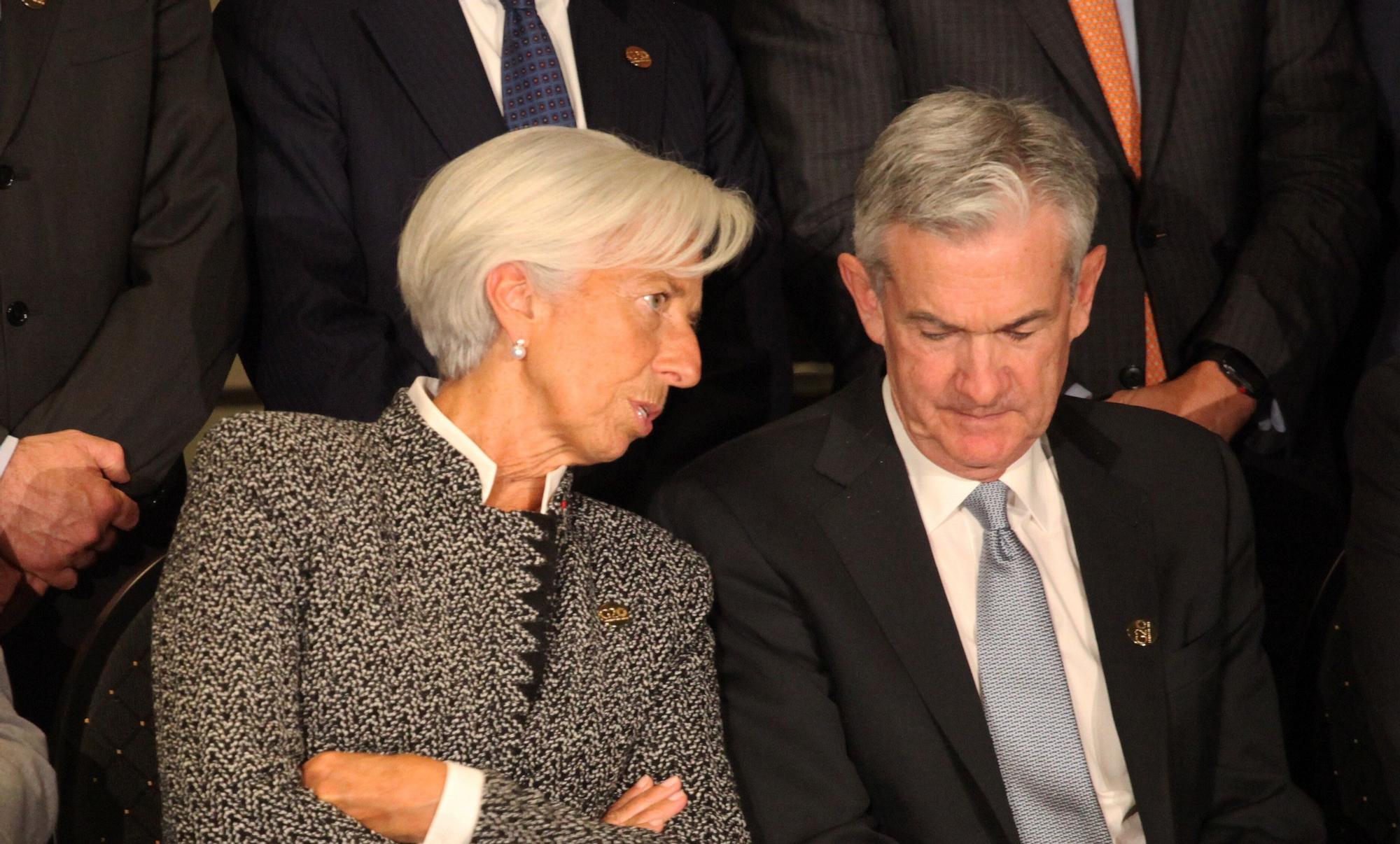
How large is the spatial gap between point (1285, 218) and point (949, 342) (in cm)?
94

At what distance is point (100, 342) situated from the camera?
8.85 ft

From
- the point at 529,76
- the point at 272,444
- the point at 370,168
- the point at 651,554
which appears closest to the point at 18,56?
the point at 370,168

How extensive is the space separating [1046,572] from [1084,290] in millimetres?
425

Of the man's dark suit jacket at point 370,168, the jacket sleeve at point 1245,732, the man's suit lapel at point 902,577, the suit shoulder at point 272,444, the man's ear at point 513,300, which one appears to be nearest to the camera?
the suit shoulder at point 272,444

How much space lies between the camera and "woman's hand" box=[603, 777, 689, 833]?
2.26 metres

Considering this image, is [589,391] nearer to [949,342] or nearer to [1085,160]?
[949,342]

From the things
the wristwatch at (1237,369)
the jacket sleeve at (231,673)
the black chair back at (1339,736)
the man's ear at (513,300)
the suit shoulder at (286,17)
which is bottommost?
the black chair back at (1339,736)

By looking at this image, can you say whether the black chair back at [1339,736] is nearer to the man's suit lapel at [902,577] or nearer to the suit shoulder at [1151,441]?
the suit shoulder at [1151,441]

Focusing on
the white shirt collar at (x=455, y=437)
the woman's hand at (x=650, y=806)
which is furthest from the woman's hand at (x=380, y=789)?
the white shirt collar at (x=455, y=437)

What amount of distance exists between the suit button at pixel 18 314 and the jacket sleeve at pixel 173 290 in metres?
0.11

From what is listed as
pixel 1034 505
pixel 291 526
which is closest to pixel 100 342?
pixel 291 526

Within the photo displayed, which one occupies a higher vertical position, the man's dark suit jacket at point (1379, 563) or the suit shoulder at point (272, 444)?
the suit shoulder at point (272, 444)

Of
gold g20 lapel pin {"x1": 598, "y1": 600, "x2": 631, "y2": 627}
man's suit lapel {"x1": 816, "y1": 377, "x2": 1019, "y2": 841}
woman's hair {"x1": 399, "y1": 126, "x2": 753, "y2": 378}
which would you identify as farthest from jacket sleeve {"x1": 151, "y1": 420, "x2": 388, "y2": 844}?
man's suit lapel {"x1": 816, "y1": 377, "x2": 1019, "y2": 841}

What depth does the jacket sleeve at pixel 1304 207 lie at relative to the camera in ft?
9.73
